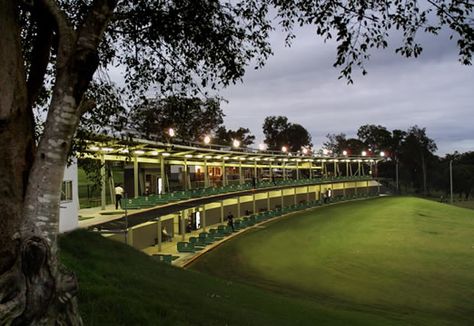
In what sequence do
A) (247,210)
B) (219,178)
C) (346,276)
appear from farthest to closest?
(219,178), (247,210), (346,276)

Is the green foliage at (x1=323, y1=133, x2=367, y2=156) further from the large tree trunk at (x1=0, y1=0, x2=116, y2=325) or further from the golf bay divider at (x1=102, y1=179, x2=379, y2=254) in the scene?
the large tree trunk at (x1=0, y1=0, x2=116, y2=325)

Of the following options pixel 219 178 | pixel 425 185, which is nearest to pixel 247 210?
pixel 219 178

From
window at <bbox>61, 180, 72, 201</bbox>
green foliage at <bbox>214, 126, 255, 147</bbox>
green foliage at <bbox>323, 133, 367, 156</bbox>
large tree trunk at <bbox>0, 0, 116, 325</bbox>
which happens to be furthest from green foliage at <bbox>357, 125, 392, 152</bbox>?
large tree trunk at <bbox>0, 0, 116, 325</bbox>

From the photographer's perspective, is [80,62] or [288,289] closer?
[80,62]

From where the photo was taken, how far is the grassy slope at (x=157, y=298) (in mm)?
8766

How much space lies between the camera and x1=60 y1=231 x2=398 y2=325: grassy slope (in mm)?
8766

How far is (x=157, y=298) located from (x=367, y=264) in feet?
68.8

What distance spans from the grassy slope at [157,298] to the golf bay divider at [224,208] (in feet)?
29.5

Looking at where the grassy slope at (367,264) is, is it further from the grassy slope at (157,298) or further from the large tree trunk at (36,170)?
the large tree trunk at (36,170)

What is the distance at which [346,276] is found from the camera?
25.5 metres

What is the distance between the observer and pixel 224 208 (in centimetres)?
5550

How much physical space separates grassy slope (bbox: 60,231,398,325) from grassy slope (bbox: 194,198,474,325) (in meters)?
4.15

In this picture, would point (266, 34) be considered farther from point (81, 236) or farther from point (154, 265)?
point (81, 236)

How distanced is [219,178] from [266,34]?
56143mm
